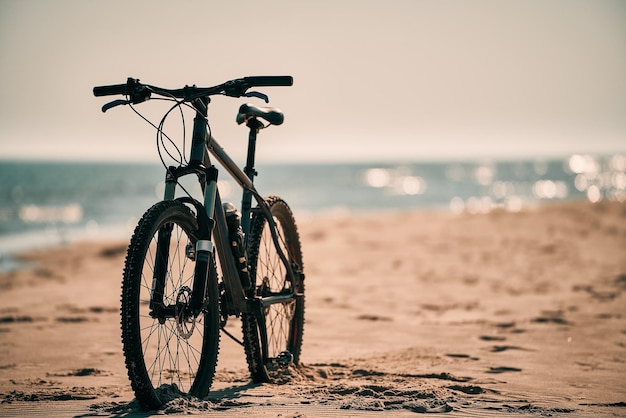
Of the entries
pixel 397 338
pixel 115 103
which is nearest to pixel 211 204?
pixel 115 103

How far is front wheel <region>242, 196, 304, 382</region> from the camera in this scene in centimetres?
427

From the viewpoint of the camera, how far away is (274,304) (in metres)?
4.55

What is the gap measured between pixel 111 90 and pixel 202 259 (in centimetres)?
99

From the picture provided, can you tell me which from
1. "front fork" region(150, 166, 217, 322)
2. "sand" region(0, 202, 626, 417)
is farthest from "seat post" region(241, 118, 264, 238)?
"sand" region(0, 202, 626, 417)

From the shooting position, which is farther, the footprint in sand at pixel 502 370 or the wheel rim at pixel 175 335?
the footprint in sand at pixel 502 370

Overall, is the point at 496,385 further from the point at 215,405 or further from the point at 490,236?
the point at 490,236

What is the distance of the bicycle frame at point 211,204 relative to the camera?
11.8ft

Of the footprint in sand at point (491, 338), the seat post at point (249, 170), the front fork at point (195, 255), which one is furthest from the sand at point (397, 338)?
the seat post at point (249, 170)

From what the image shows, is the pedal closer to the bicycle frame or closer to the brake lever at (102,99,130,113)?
the bicycle frame

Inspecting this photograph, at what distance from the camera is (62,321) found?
6777 mm

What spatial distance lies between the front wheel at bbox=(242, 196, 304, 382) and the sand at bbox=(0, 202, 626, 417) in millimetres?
A: 151

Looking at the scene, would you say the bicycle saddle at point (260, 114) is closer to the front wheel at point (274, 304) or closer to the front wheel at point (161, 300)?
the front wheel at point (274, 304)

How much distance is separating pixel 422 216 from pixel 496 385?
1654 cm

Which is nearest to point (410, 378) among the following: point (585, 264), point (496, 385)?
point (496, 385)
